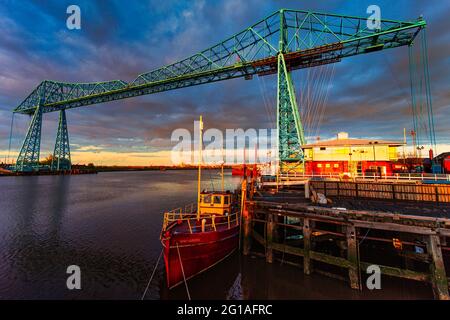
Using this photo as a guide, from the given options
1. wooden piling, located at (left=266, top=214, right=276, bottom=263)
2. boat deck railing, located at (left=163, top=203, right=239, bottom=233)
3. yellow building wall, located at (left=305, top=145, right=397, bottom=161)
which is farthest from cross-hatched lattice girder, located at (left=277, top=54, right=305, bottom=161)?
boat deck railing, located at (left=163, top=203, right=239, bottom=233)

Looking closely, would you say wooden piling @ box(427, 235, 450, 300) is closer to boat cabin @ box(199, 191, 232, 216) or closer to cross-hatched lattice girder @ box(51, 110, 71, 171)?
boat cabin @ box(199, 191, 232, 216)

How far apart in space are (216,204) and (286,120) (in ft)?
72.6

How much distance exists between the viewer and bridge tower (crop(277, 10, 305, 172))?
99.0ft

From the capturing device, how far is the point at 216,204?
48.3ft

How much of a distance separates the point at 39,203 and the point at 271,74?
46124 mm

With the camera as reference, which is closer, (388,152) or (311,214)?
(311,214)

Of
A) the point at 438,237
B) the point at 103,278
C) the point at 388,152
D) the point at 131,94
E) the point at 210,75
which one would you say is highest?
the point at 131,94

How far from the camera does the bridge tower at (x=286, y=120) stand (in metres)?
30.2

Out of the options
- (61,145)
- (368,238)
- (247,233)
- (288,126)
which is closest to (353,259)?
(368,238)

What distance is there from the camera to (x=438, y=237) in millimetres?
9102

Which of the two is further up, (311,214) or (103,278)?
(311,214)

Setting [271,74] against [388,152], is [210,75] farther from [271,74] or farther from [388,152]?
[388,152]

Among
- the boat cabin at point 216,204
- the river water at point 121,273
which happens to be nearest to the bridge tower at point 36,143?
the river water at point 121,273
